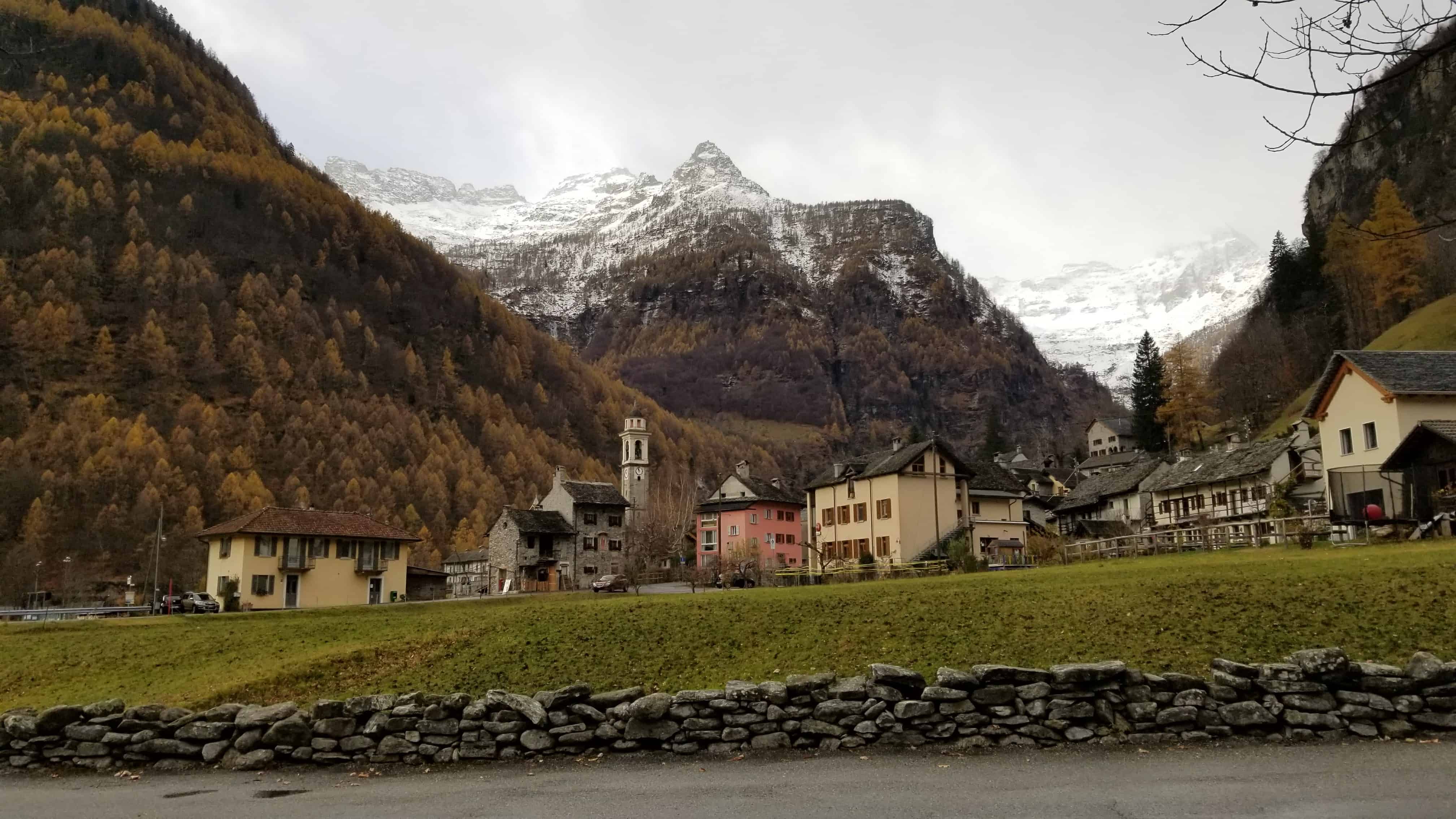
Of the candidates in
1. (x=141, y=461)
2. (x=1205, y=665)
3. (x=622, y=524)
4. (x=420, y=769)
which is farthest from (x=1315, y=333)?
(x=141, y=461)

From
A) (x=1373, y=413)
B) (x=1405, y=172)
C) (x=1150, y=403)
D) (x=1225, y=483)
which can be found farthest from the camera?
(x=1150, y=403)

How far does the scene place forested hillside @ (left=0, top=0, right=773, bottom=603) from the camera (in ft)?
359

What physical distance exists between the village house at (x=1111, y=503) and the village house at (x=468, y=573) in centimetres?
5277

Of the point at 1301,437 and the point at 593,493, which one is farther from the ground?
the point at 1301,437

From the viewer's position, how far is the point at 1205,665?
1864 centimetres

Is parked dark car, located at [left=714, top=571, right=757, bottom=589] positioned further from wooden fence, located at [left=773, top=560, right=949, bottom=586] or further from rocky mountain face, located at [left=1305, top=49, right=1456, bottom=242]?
rocky mountain face, located at [left=1305, top=49, right=1456, bottom=242]

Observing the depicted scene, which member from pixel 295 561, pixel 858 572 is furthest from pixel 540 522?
pixel 858 572

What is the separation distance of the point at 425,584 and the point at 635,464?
1156 inches

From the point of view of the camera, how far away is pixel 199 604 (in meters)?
61.1

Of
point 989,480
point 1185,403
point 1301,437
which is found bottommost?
point 989,480

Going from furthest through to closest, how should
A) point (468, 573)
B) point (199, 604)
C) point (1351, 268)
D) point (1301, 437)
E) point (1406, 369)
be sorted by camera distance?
point (1351, 268)
point (468, 573)
point (1301, 437)
point (199, 604)
point (1406, 369)

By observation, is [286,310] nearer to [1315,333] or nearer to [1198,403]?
[1198,403]

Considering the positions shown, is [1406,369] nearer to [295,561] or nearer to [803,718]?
[803,718]

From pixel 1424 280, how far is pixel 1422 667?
99192 mm
